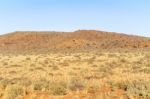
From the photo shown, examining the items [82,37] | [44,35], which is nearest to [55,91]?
[82,37]

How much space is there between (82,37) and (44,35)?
12388mm

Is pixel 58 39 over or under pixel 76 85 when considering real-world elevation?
under

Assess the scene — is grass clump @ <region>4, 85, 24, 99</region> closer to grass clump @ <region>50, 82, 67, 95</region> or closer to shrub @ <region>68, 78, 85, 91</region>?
grass clump @ <region>50, 82, 67, 95</region>

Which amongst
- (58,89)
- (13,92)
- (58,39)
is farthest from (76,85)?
(58,39)

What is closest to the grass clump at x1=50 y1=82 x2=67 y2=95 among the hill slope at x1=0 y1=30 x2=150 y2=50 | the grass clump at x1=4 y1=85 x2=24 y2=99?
the grass clump at x1=4 y1=85 x2=24 y2=99

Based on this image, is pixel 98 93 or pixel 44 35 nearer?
pixel 98 93

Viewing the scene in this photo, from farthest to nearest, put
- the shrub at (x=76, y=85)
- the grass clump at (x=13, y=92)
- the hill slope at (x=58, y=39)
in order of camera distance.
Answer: the hill slope at (x=58, y=39) → the shrub at (x=76, y=85) → the grass clump at (x=13, y=92)

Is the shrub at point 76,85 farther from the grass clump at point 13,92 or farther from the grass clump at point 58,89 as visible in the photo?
the grass clump at point 13,92

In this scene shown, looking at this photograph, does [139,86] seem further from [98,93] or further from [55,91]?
[55,91]

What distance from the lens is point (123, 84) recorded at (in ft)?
40.0

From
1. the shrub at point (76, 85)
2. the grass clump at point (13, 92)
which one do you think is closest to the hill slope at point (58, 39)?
the shrub at point (76, 85)

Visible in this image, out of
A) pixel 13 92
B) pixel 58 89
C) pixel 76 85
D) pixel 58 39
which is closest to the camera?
pixel 13 92

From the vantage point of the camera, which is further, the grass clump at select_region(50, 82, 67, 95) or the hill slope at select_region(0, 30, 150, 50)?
the hill slope at select_region(0, 30, 150, 50)

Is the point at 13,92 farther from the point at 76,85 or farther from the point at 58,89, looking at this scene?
the point at 76,85
